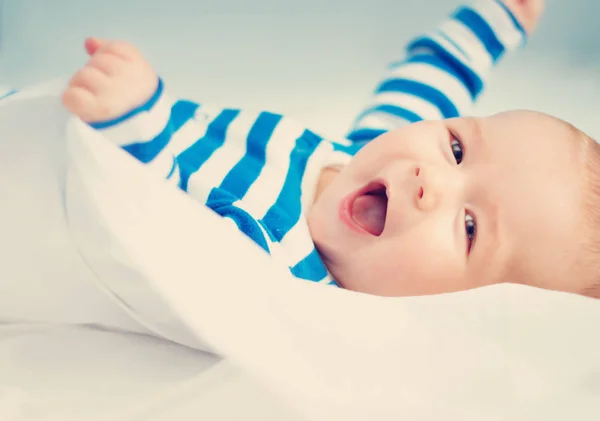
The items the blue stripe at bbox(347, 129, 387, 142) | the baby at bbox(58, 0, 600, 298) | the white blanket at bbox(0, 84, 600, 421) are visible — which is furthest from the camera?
the blue stripe at bbox(347, 129, 387, 142)

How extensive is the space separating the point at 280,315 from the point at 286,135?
1.07 feet

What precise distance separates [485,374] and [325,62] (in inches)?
24.5

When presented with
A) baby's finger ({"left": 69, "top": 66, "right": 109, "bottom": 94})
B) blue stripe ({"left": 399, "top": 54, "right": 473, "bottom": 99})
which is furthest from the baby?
blue stripe ({"left": 399, "top": 54, "right": 473, "bottom": 99})

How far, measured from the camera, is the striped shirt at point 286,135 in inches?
18.7

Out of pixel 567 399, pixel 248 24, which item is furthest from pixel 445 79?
pixel 567 399

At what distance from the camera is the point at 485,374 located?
0.37m

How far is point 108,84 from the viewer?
1.34 feet

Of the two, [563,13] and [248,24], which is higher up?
[563,13]

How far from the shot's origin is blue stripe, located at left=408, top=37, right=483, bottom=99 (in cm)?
83

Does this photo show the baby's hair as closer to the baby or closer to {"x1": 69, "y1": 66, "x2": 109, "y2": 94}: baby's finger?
the baby

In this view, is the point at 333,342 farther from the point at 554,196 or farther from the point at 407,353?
the point at 554,196

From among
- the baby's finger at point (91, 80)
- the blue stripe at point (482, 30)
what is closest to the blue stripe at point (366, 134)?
the blue stripe at point (482, 30)

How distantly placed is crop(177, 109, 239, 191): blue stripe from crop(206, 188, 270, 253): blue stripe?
0.05 m

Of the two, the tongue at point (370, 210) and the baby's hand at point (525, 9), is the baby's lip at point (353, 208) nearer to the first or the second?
the tongue at point (370, 210)
